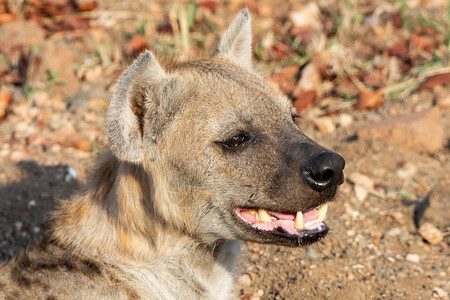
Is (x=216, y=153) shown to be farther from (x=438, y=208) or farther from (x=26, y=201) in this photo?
(x=26, y=201)

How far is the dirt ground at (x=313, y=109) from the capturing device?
3.62 metres

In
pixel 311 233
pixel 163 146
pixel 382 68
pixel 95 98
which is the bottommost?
pixel 382 68

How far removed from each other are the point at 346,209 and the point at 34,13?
3.97 metres

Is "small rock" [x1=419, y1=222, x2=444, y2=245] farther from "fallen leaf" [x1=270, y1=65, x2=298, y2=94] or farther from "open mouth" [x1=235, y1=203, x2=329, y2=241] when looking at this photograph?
"fallen leaf" [x1=270, y1=65, x2=298, y2=94]

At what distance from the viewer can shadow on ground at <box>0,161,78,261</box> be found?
13.1 feet

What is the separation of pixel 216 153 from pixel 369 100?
2.87m

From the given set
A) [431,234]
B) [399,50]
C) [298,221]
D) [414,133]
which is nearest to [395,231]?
[431,234]

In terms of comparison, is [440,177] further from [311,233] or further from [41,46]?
[41,46]

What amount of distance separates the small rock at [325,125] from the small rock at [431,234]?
136cm

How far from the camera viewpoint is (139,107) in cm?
266

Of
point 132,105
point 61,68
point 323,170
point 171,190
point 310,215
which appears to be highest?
point 132,105

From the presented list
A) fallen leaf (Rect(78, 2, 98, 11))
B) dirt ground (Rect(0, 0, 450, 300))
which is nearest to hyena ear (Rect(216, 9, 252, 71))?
dirt ground (Rect(0, 0, 450, 300))

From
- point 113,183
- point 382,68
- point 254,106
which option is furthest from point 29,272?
point 382,68

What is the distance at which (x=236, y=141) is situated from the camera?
104 inches
